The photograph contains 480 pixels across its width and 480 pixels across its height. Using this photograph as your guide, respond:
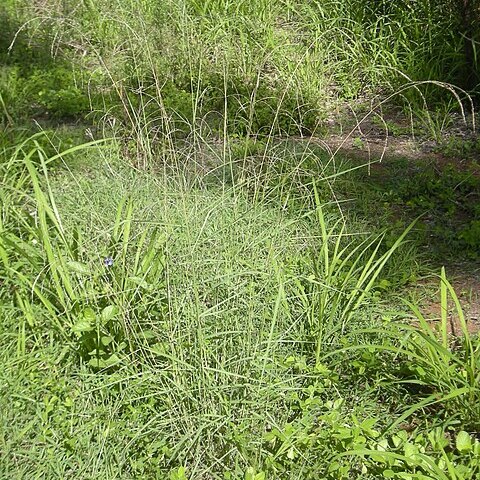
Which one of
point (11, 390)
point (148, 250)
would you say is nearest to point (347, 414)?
point (148, 250)

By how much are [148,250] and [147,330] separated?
0.33m

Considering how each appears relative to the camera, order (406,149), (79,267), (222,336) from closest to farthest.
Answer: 1. (222,336)
2. (79,267)
3. (406,149)

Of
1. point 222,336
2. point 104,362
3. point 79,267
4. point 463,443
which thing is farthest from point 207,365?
point 463,443

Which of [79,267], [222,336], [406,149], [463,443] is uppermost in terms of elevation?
[79,267]

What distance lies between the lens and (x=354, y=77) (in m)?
5.75

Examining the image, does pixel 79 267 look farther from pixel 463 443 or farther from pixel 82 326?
pixel 463 443

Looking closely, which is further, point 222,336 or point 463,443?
point 222,336

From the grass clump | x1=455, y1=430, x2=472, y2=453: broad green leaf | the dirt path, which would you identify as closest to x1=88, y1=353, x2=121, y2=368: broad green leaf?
the grass clump

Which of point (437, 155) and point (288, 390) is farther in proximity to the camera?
point (437, 155)

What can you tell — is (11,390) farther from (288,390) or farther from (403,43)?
(403,43)

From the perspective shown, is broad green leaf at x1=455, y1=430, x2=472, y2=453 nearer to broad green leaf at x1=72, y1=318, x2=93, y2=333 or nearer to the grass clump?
the grass clump

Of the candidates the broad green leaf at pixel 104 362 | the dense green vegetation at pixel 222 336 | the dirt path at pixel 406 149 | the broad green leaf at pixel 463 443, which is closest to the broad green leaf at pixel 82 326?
the dense green vegetation at pixel 222 336

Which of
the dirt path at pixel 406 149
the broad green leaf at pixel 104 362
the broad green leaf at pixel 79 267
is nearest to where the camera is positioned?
the broad green leaf at pixel 104 362

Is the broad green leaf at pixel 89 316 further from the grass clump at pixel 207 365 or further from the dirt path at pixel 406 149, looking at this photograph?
the dirt path at pixel 406 149
